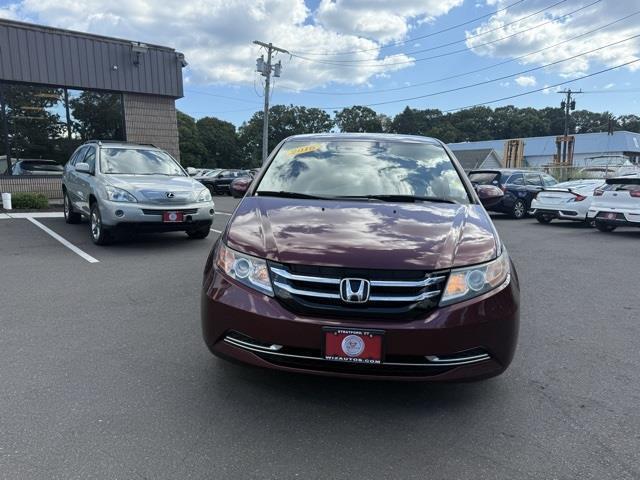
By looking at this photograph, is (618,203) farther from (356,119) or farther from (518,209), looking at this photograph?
(356,119)

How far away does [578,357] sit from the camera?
3.51 meters

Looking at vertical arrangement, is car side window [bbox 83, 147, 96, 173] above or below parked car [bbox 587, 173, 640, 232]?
above

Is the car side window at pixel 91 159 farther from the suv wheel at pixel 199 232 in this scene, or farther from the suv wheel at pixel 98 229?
the suv wheel at pixel 199 232

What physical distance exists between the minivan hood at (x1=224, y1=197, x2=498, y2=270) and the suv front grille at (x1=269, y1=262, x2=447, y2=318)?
4 centimetres

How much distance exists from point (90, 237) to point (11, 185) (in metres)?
7.43

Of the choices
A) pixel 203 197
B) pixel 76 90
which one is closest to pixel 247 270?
pixel 203 197

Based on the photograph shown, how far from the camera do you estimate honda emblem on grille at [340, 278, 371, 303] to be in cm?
237

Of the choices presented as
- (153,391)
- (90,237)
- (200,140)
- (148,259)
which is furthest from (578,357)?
(200,140)

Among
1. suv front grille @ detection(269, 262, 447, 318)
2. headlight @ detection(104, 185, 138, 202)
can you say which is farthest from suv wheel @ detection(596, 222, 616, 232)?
suv front grille @ detection(269, 262, 447, 318)

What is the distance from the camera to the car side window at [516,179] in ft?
46.8

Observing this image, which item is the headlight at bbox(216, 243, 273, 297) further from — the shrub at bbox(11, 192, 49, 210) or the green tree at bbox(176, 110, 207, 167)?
the green tree at bbox(176, 110, 207, 167)

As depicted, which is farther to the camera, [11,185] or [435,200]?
[11,185]

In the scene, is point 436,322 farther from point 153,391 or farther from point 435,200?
point 153,391

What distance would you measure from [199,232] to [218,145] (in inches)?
2683
